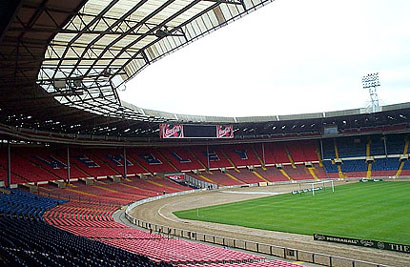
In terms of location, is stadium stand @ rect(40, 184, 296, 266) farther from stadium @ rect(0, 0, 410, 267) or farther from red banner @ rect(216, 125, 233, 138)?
red banner @ rect(216, 125, 233, 138)

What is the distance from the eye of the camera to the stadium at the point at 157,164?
15773 mm

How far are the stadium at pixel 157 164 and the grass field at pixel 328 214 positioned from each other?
Result: 0.21 metres

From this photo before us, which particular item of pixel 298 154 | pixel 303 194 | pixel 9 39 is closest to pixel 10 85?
pixel 9 39

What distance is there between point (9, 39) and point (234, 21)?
33.7 feet

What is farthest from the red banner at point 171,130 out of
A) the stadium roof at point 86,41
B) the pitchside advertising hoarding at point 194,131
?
the stadium roof at point 86,41

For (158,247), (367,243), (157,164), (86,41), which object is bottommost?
(367,243)

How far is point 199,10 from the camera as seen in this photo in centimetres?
1686

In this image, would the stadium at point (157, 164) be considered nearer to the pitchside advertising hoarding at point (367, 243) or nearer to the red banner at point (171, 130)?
the pitchside advertising hoarding at point (367, 243)

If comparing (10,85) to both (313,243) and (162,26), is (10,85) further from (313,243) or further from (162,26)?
(313,243)

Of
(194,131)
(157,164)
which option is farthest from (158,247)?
(157,164)

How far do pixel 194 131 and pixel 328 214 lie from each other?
27094 mm

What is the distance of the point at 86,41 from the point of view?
1858 cm

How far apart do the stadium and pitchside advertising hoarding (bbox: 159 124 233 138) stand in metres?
0.19

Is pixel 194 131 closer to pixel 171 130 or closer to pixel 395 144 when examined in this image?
pixel 171 130
